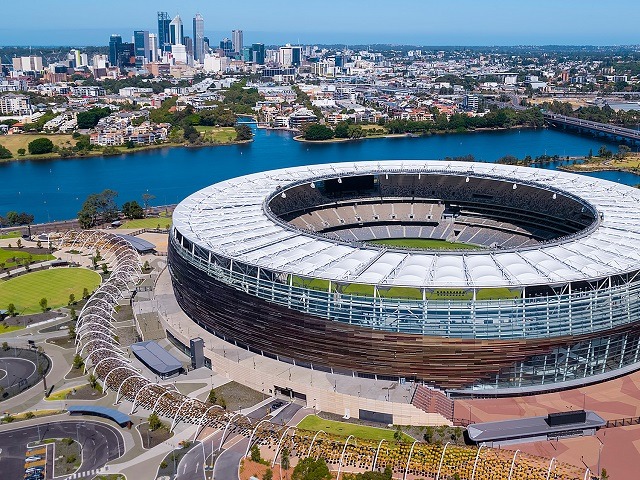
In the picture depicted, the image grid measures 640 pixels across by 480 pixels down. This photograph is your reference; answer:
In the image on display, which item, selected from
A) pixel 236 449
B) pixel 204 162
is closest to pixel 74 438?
pixel 236 449

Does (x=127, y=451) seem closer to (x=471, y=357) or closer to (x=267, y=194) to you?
(x=471, y=357)

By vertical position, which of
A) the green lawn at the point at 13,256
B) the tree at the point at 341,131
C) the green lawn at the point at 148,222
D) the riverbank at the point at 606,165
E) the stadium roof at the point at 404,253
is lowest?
the green lawn at the point at 13,256

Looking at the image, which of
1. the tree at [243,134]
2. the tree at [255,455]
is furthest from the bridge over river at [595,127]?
the tree at [255,455]

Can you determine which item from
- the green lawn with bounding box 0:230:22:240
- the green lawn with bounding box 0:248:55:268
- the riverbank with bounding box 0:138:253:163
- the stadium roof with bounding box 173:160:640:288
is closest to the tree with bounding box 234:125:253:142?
the riverbank with bounding box 0:138:253:163

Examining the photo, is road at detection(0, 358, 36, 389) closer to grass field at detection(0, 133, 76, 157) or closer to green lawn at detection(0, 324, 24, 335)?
green lawn at detection(0, 324, 24, 335)

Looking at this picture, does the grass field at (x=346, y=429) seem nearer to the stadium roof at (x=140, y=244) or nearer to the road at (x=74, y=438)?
the road at (x=74, y=438)

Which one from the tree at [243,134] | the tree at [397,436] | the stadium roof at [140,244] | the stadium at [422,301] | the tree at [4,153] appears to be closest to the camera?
the tree at [397,436]
